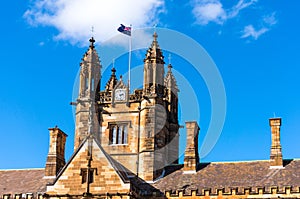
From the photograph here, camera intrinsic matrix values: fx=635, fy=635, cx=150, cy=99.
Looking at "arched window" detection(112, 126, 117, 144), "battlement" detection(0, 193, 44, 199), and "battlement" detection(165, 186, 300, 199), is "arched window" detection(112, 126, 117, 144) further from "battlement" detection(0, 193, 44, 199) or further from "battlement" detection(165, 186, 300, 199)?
"battlement" detection(165, 186, 300, 199)

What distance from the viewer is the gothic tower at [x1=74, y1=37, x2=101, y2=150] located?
56.2 metres

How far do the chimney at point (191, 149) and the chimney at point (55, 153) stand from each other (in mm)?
11135

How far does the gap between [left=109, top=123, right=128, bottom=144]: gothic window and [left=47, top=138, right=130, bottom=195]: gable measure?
988 cm

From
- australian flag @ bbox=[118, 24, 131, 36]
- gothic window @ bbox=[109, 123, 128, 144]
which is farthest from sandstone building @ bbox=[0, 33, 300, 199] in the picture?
australian flag @ bbox=[118, 24, 131, 36]

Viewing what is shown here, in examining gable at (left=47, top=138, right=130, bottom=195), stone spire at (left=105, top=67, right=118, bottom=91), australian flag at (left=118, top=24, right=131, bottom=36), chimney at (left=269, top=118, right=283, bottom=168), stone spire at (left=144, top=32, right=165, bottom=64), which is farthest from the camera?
stone spire at (left=105, top=67, right=118, bottom=91)

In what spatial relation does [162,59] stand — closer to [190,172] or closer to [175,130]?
[175,130]

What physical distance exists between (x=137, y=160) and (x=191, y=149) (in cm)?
500

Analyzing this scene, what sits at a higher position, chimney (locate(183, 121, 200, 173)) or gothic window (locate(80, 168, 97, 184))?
chimney (locate(183, 121, 200, 173))

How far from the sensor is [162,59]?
5775 centimetres

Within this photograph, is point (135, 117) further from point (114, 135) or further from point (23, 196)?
point (23, 196)

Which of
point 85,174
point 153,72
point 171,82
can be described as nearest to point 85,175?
point 85,174

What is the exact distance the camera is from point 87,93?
2264 inches

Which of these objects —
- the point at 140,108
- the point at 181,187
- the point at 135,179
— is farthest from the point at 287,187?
the point at 140,108

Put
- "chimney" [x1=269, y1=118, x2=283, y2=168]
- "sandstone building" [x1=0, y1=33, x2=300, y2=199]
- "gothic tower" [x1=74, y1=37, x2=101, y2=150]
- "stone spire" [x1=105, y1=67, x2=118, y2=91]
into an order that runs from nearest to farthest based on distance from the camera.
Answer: "sandstone building" [x1=0, y1=33, x2=300, y2=199] < "chimney" [x1=269, y1=118, x2=283, y2=168] < "gothic tower" [x1=74, y1=37, x2=101, y2=150] < "stone spire" [x1=105, y1=67, x2=118, y2=91]
